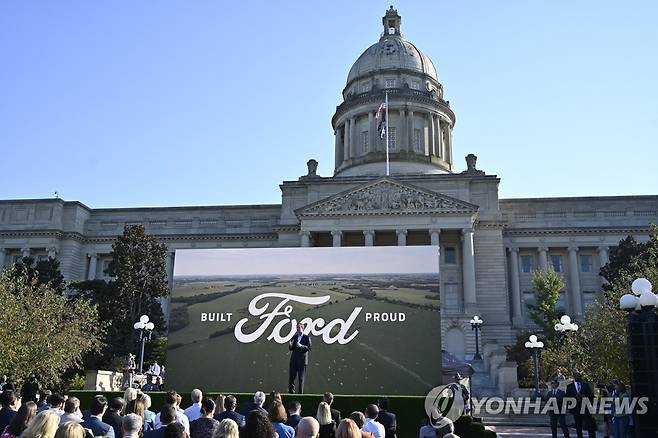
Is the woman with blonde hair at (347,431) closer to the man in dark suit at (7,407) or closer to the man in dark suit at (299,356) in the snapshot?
the man in dark suit at (7,407)

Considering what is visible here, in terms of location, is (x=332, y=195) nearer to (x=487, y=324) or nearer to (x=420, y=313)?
(x=487, y=324)

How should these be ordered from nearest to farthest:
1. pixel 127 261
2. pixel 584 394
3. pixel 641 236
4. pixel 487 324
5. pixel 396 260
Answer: pixel 584 394 < pixel 396 260 < pixel 127 261 < pixel 487 324 < pixel 641 236

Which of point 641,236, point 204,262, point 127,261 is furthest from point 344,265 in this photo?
Answer: point 641,236

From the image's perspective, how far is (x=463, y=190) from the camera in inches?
2442

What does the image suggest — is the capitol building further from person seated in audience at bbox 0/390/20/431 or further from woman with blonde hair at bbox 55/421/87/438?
woman with blonde hair at bbox 55/421/87/438

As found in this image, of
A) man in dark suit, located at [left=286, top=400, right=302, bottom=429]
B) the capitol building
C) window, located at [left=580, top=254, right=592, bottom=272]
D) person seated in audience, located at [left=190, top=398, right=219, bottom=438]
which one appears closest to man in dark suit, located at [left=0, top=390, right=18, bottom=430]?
person seated in audience, located at [left=190, top=398, right=219, bottom=438]

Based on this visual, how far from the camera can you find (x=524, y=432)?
2362cm

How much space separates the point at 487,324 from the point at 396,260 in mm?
36021

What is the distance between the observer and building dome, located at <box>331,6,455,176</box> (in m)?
73.3

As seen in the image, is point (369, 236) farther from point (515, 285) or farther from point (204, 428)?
point (204, 428)

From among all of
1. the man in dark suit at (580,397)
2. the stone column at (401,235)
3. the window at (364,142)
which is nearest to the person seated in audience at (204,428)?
the man in dark suit at (580,397)

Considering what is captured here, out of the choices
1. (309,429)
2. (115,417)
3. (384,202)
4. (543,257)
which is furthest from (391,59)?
(309,429)

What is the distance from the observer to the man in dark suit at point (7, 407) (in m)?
9.65

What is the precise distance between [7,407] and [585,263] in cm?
6227
